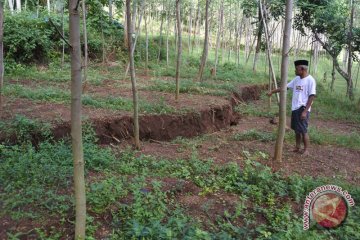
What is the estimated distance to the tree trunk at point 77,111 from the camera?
2.62m

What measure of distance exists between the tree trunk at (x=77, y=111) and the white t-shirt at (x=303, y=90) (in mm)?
4183

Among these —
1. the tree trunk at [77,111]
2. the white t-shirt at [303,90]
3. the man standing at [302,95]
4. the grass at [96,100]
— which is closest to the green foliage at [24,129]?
the grass at [96,100]

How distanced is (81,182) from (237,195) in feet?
7.94

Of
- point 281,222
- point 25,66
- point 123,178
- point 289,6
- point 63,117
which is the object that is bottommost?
point 281,222

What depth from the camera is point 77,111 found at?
9.25ft

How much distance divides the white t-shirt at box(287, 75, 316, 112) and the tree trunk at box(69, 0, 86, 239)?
4.18 m

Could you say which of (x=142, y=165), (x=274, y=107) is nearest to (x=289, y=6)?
(x=142, y=165)

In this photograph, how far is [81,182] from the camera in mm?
3062

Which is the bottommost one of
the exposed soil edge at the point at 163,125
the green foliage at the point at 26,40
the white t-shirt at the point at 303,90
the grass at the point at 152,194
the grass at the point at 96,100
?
the grass at the point at 152,194

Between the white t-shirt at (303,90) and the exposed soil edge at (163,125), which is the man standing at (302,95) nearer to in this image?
the white t-shirt at (303,90)

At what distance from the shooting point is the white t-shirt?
19.3 ft

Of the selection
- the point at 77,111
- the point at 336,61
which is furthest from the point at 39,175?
the point at 336,61

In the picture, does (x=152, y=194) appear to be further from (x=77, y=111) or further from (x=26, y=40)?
(x=26, y=40)

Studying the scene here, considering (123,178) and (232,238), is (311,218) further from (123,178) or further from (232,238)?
(123,178)
